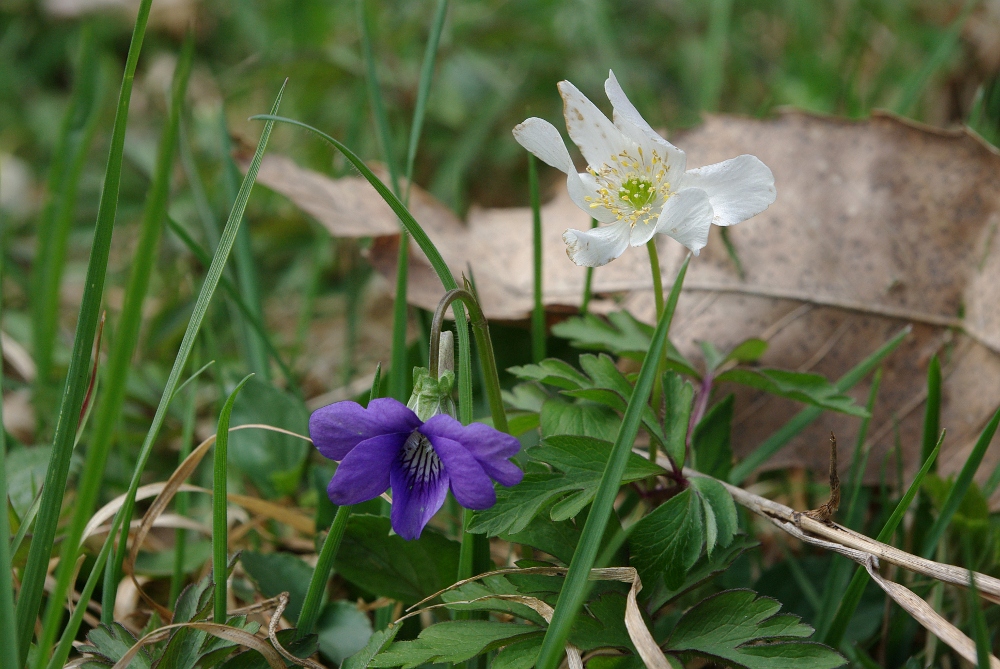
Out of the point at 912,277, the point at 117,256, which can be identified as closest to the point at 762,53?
the point at 912,277

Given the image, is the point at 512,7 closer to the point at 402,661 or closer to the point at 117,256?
the point at 117,256

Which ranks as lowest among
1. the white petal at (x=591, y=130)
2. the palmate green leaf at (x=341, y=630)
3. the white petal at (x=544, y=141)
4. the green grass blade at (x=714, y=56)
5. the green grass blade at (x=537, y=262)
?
the palmate green leaf at (x=341, y=630)

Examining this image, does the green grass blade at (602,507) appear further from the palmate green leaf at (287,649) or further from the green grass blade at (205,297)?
the green grass blade at (205,297)

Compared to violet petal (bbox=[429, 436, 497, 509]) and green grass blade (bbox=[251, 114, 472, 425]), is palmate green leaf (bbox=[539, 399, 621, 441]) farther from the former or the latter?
violet petal (bbox=[429, 436, 497, 509])

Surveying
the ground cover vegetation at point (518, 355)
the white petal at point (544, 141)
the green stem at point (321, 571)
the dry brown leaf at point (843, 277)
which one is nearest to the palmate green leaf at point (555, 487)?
the ground cover vegetation at point (518, 355)

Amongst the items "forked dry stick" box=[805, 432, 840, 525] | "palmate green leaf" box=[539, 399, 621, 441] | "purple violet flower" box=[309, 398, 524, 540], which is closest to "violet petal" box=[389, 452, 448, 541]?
"purple violet flower" box=[309, 398, 524, 540]
